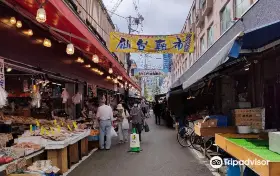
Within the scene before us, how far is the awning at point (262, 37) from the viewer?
534 cm

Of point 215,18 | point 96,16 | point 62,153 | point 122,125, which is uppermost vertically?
point 96,16

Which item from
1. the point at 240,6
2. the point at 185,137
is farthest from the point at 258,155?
the point at 240,6

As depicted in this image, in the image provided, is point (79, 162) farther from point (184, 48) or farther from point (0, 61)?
point (184, 48)

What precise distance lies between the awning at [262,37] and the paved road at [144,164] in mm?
3880

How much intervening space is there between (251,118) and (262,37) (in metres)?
2.23

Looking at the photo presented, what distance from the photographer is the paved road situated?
31.0ft

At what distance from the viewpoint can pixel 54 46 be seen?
495 inches

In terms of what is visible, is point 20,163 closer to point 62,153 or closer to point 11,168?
point 11,168

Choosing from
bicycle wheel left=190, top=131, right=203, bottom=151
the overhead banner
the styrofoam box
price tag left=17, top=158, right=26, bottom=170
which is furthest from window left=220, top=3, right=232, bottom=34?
price tag left=17, top=158, right=26, bottom=170


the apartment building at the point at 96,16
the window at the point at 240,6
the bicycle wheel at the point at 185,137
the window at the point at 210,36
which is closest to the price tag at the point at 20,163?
the bicycle wheel at the point at 185,137

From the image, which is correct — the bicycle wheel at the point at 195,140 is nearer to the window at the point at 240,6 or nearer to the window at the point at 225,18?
the window at the point at 240,6

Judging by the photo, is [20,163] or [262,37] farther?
[20,163]

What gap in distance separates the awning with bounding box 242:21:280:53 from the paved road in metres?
3.88

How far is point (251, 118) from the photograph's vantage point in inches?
295
